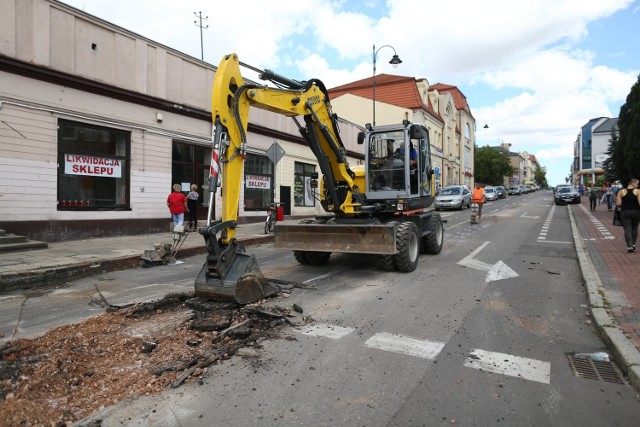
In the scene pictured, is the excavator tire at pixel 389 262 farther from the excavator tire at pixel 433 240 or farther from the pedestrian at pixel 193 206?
the pedestrian at pixel 193 206

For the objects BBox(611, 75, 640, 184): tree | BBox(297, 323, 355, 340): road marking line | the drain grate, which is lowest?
the drain grate

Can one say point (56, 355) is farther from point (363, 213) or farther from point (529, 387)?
point (363, 213)

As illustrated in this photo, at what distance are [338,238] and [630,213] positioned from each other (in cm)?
745

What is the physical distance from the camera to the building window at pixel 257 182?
18859 mm

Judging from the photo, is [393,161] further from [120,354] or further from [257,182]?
[257,182]

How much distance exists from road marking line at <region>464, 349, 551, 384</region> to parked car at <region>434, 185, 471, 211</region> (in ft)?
76.9

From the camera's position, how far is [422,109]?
40469 mm

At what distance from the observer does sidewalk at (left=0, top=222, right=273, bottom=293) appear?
307 inches

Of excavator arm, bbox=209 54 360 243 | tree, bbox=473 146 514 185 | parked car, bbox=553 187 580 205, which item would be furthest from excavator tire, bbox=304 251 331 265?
tree, bbox=473 146 514 185

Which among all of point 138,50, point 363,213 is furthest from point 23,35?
point 363,213

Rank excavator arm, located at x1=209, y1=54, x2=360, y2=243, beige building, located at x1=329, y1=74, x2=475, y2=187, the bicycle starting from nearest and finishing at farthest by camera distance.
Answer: excavator arm, located at x1=209, y1=54, x2=360, y2=243
the bicycle
beige building, located at x1=329, y1=74, x2=475, y2=187

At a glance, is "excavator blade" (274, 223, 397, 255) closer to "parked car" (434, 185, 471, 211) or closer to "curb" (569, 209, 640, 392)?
"curb" (569, 209, 640, 392)

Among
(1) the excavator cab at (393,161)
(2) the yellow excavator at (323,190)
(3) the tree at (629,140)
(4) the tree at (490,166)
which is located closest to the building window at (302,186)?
(2) the yellow excavator at (323,190)

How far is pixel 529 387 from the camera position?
12.1 ft
